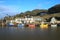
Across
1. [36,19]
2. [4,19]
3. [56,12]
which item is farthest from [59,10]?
[4,19]

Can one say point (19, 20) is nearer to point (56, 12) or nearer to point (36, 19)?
point (36, 19)

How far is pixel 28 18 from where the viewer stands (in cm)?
14300

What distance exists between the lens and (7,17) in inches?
6097

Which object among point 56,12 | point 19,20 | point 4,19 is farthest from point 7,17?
point 56,12

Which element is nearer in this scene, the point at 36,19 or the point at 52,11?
the point at 36,19

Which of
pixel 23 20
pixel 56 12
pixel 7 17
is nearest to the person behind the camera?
pixel 23 20

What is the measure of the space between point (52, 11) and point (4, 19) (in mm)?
56454

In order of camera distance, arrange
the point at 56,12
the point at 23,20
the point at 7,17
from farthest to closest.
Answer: the point at 56,12 → the point at 7,17 → the point at 23,20

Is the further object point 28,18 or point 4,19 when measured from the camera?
point 4,19

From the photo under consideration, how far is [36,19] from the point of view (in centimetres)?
14612

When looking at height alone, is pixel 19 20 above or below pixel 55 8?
below

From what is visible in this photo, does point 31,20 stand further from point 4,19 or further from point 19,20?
point 4,19

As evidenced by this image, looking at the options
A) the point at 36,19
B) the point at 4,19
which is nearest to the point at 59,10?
the point at 36,19

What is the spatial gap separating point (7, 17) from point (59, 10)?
57.0 meters
